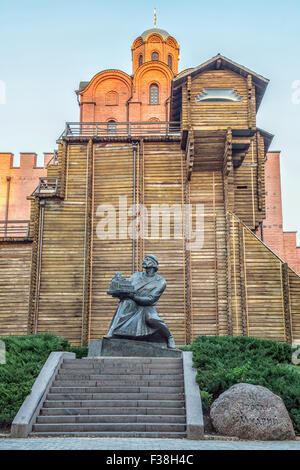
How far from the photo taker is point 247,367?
1115 centimetres

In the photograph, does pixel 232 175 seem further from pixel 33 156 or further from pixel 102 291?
pixel 33 156

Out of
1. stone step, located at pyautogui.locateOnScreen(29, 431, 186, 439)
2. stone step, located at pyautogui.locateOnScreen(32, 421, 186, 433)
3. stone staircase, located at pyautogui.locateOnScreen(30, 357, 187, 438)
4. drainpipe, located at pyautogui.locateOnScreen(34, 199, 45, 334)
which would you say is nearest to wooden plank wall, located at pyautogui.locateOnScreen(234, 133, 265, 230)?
drainpipe, located at pyautogui.locateOnScreen(34, 199, 45, 334)

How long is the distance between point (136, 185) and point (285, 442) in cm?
1691

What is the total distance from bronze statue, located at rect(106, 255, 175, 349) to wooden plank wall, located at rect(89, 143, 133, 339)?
962 centimetres

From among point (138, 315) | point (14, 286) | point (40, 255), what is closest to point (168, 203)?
point (40, 255)

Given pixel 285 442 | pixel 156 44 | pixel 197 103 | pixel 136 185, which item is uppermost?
pixel 156 44

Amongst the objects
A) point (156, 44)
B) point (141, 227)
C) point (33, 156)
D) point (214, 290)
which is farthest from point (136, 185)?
point (156, 44)

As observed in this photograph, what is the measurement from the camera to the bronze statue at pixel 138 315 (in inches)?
513

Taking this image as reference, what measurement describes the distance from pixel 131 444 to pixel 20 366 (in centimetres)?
463

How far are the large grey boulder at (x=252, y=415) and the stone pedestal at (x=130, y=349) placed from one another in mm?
3344

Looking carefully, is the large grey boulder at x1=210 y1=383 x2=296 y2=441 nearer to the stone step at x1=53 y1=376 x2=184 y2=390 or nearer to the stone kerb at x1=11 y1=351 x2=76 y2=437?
the stone step at x1=53 y1=376 x2=184 y2=390

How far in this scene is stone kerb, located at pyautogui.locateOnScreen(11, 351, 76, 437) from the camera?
925 centimetres

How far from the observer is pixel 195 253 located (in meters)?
23.4

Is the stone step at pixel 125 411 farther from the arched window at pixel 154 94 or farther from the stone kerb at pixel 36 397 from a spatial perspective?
the arched window at pixel 154 94
